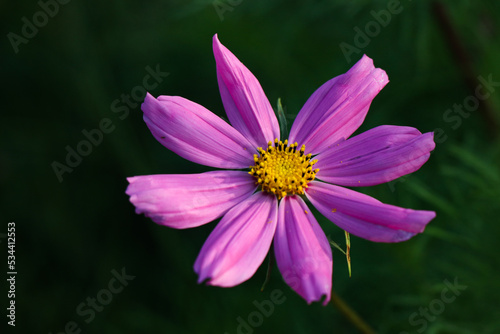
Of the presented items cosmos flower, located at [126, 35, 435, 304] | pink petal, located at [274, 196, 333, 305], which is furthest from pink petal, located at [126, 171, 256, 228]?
pink petal, located at [274, 196, 333, 305]

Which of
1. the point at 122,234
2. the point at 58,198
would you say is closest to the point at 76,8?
the point at 58,198

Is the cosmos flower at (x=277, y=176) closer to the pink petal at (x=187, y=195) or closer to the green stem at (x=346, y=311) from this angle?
the pink petal at (x=187, y=195)

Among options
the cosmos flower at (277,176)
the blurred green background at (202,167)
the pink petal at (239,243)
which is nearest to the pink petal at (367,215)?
the cosmos flower at (277,176)

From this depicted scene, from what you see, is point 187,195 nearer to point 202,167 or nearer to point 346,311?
point 346,311

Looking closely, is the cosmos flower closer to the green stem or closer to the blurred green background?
the green stem

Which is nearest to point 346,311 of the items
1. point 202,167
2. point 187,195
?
point 187,195
